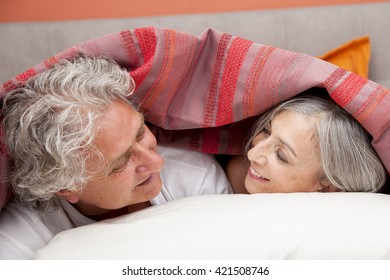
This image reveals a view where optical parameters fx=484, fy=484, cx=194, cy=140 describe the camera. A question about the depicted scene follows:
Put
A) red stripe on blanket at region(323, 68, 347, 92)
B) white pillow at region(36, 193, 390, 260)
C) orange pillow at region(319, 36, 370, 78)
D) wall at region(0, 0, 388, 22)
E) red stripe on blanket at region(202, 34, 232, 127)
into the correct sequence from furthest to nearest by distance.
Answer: wall at region(0, 0, 388, 22) → orange pillow at region(319, 36, 370, 78) → red stripe on blanket at region(202, 34, 232, 127) → red stripe on blanket at region(323, 68, 347, 92) → white pillow at region(36, 193, 390, 260)

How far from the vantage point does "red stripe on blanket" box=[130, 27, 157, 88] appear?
1105 millimetres

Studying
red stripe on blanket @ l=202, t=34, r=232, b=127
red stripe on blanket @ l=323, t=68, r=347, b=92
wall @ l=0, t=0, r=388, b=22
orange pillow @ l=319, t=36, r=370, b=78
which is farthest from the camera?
wall @ l=0, t=0, r=388, b=22

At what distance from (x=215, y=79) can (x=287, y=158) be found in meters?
0.27

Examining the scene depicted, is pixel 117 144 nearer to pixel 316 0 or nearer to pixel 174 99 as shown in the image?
pixel 174 99

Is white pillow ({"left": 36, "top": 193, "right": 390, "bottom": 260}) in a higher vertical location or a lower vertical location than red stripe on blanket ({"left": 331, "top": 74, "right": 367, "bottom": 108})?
lower

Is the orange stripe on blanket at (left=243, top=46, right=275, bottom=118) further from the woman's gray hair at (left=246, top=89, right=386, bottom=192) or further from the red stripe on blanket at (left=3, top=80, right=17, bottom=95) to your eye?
the red stripe on blanket at (left=3, top=80, right=17, bottom=95)

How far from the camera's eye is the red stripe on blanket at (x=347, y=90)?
1.09 metres

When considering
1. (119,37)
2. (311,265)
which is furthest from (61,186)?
(311,265)

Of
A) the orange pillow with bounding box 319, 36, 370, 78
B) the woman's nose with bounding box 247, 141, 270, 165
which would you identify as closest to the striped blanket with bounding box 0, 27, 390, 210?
the woman's nose with bounding box 247, 141, 270, 165

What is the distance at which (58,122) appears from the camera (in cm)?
97

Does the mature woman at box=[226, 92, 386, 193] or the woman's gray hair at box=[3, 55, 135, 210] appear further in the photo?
the mature woman at box=[226, 92, 386, 193]

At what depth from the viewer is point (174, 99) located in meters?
1.24

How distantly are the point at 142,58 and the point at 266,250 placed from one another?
1.73ft

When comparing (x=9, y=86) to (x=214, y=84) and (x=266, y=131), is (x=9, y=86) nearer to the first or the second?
(x=214, y=84)
